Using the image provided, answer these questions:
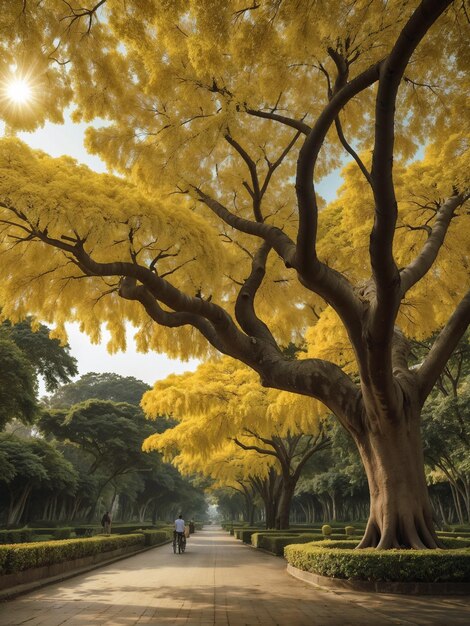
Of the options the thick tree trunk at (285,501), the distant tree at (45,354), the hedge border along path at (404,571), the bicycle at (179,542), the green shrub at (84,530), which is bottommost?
the hedge border along path at (404,571)

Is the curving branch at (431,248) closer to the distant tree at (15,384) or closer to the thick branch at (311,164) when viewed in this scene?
the thick branch at (311,164)

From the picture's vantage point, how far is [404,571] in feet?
27.3

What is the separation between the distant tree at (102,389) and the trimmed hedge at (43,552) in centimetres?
6022

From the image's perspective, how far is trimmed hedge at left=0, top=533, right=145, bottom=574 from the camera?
28.3ft

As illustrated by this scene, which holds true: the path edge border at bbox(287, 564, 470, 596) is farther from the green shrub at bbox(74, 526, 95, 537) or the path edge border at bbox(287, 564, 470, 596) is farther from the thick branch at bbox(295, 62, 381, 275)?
the green shrub at bbox(74, 526, 95, 537)

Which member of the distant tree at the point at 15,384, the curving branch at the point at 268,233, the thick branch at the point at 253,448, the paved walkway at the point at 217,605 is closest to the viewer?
the paved walkway at the point at 217,605

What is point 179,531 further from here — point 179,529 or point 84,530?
point 84,530

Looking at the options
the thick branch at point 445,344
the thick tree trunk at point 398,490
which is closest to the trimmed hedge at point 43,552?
the thick tree trunk at point 398,490

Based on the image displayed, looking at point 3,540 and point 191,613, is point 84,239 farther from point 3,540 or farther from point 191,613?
point 3,540

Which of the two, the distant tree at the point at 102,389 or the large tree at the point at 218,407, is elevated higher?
the distant tree at the point at 102,389

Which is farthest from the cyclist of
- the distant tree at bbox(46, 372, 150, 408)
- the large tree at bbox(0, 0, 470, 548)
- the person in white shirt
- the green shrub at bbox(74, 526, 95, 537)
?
the distant tree at bbox(46, 372, 150, 408)

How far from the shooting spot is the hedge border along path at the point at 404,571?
8.25m

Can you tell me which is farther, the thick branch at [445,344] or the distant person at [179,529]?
the distant person at [179,529]

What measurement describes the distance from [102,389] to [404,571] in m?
72.6
